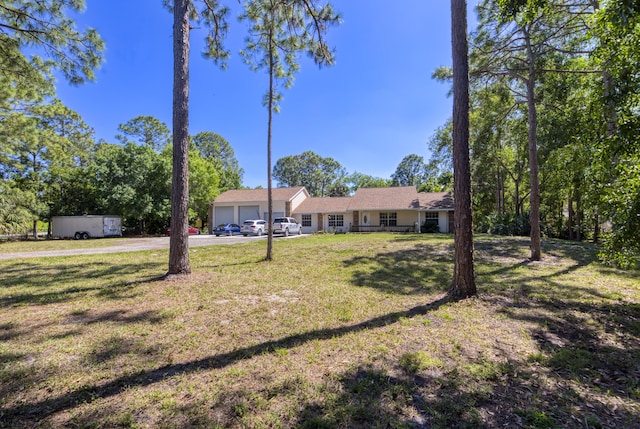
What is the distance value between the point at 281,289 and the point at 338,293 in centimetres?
123

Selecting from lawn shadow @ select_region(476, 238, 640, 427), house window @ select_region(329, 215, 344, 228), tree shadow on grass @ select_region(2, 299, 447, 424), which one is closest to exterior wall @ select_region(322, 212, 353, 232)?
house window @ select_region(329, 215, 344, 228)

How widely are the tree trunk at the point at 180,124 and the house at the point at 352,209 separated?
20614 mm

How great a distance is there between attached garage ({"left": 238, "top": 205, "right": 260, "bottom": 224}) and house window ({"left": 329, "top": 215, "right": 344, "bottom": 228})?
7466mm

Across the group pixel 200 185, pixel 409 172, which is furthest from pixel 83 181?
pixel 409 172

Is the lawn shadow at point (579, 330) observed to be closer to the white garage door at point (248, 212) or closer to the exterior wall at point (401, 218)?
the exterior wall at point (401, 218)

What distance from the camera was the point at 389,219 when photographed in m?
26.1

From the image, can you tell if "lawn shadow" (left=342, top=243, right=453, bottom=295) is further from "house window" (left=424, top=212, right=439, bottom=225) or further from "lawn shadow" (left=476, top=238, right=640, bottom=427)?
"house window" (left=424, top=212, right=439, bottom=225)

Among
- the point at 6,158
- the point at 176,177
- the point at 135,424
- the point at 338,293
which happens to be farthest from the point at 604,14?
the point at 6,158

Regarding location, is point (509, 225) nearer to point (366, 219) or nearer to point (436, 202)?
point (436, 202)

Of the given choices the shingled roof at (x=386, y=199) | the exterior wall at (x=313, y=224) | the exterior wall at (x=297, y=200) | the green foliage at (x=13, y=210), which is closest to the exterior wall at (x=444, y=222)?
the shingled roof at (x=386, y=199)

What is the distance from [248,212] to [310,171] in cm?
2873

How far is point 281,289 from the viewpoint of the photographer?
600 centimetres

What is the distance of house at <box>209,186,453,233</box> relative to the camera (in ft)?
81.8

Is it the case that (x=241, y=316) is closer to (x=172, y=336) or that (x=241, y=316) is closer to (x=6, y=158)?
(x=172, y=336)
